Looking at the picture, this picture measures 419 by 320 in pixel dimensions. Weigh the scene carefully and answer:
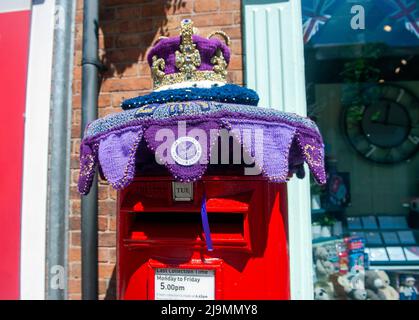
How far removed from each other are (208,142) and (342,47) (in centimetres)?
204

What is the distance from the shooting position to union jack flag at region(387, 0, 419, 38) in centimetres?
248

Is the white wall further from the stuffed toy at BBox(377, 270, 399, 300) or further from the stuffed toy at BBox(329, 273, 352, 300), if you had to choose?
the stuffed toy at BBox(377, 270, 399, 300)

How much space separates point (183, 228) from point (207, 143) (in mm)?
373

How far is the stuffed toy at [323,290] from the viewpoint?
2568mm

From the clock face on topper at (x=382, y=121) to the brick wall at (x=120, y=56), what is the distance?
4.86 ft

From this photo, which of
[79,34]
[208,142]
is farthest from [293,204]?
[79,34]

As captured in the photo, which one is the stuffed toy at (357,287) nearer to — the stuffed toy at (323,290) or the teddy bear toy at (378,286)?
the teddy bear toy at (378,286)

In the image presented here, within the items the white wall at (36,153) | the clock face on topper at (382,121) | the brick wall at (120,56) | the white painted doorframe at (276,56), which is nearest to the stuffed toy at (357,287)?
the white painted doorframe at (276,56)

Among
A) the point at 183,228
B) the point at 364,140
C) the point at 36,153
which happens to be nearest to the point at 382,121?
the point at 364,140

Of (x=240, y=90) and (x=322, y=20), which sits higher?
(x=322, y=20)

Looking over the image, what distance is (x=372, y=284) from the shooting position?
8.86 feet

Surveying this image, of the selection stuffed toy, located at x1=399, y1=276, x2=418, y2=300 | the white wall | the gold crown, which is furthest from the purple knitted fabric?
stuffed toy, located at x1=399, y1=276, x2=418, y2=300
